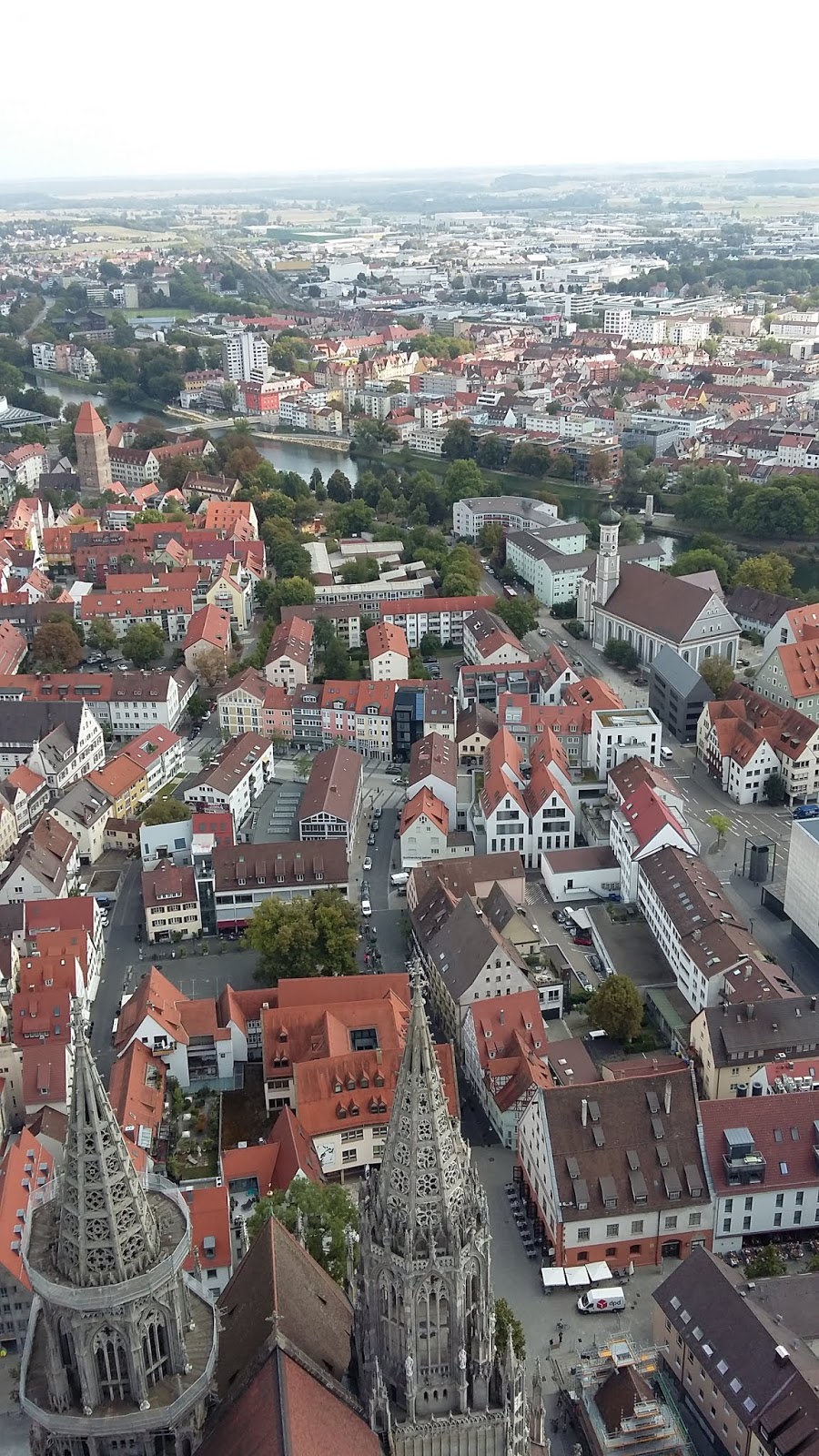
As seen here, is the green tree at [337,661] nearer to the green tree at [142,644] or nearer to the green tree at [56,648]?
the green tree at [142,644]

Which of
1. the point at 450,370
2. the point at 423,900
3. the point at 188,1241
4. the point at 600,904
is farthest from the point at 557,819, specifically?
the point at 450,370

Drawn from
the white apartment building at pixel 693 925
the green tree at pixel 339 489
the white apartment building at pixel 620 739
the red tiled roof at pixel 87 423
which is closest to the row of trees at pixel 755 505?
the green tree at pixel 339 489

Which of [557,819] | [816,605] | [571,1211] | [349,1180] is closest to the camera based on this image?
[571,1211]

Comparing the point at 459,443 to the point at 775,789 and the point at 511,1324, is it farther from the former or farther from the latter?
the point at 511,1324

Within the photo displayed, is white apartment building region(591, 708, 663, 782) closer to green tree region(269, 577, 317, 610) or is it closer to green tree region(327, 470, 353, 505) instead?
green tree region(269, 577, 317, 610)

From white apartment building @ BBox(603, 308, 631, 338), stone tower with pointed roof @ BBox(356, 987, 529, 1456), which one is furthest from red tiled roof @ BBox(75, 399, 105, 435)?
white apartment building @ BBox(603, 308, 631, 338)

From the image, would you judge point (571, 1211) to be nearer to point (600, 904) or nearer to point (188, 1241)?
point (188, 1241)

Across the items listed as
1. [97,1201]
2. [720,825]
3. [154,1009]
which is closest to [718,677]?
[720,825]
